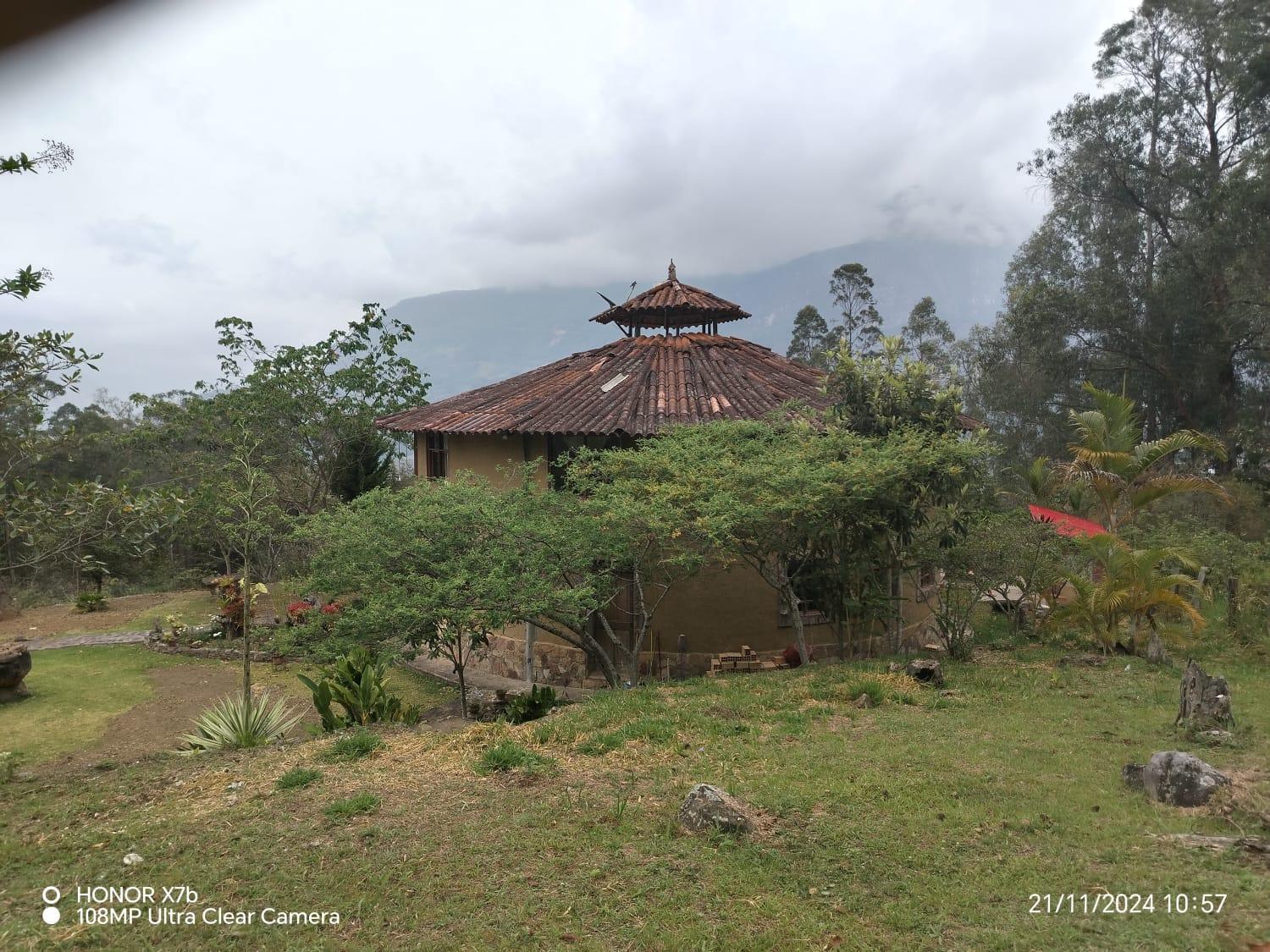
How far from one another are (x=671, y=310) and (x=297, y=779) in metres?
14.5

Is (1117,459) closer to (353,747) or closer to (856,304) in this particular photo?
(353,747)

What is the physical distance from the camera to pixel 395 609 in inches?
334

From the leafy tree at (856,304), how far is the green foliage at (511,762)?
120ft

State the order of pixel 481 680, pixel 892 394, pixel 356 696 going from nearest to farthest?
pixel 356 696 < pixel 892 394 < pixel 481 680

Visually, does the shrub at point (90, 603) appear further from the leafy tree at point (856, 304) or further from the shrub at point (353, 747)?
the leafy tree at point (856, 304)

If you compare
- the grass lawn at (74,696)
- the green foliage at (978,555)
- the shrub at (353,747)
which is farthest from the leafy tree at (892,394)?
the grass lawn at (74,696)

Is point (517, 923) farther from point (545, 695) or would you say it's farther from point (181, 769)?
Result: point (545, 695)

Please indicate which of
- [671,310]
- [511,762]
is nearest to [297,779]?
[511,762]

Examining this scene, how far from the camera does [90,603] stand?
22.2 meters

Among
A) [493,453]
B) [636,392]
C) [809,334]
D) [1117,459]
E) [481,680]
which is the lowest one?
[481,680]

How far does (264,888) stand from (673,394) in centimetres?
1192

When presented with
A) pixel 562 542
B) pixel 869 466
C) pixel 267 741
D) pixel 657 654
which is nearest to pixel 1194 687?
pixel 869 466

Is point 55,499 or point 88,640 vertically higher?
point 55,499
